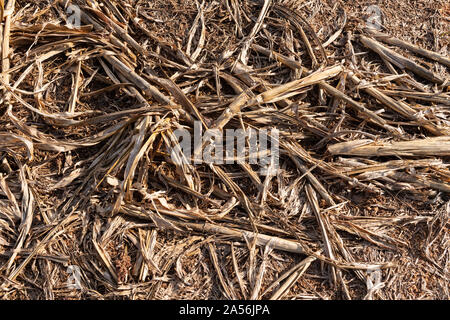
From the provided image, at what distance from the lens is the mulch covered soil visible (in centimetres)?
232

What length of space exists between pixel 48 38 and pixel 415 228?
2256 mm

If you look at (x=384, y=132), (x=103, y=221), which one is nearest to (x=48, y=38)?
(x=103, y=221)

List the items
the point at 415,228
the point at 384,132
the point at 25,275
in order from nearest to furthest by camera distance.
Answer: the point at 25,275 → the point at 415,228 → the point at 384,132

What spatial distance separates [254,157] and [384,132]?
768 millimetres

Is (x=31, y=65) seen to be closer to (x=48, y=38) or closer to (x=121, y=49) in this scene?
(x=48, y=38)

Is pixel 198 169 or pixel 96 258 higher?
pixel 198 169

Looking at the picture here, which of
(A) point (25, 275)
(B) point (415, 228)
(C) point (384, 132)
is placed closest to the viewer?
(A) point (25, 275)

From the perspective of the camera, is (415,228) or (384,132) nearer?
(415,228)

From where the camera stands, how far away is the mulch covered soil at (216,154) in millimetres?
2318

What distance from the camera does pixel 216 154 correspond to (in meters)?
2.51

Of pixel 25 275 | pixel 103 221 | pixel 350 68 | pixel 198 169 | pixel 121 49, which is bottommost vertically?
pixel 25 275

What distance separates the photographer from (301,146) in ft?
8.52

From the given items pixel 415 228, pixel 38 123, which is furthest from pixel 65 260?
pixel 415 228

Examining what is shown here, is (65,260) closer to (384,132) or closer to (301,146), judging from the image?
(301,146)
